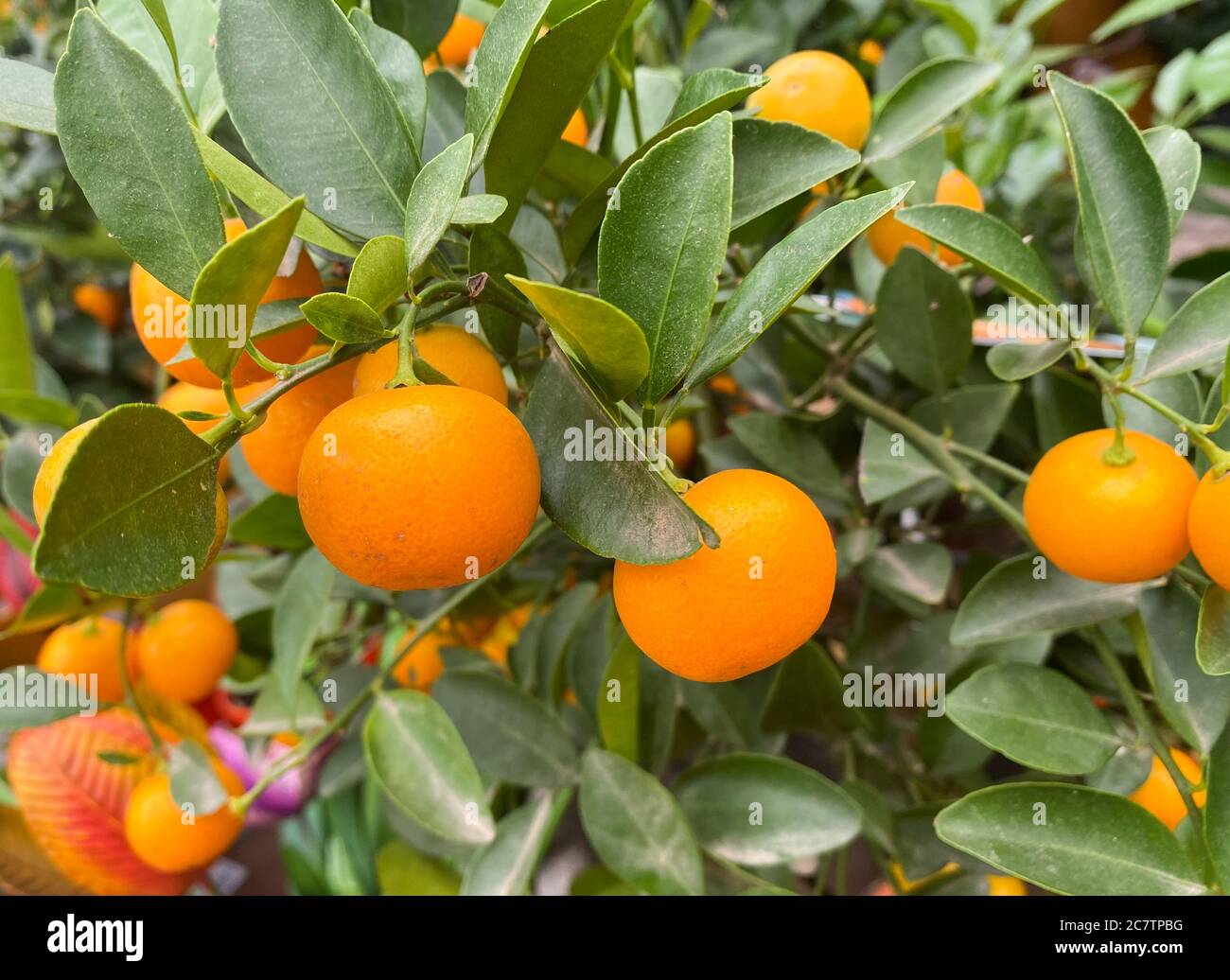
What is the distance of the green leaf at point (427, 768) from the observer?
1.41ft

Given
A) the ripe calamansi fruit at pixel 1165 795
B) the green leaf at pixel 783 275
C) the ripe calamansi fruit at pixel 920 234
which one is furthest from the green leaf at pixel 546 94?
the ripe calamansi fruit at pixel 1165 795

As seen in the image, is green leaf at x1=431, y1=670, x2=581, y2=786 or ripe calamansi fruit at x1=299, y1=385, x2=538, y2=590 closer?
ripe calamansi fruit at x1=299, y1=385, x2=538, y2=590

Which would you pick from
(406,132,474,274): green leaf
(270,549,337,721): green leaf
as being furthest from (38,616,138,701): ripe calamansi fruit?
A: (406,132,474,274): green leaf

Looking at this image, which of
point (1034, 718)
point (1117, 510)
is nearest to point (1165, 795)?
point (1034, 718)

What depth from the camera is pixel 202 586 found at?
102cm

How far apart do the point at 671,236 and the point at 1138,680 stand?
1.51 feet

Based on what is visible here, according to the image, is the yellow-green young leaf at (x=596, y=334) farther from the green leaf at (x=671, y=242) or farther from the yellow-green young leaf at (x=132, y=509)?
the yellow-green young leaf at (x=132, y=509)

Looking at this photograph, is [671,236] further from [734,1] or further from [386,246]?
[734,1]

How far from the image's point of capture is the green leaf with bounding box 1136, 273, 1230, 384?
37 cm

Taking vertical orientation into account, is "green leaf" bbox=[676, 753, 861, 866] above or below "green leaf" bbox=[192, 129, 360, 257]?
below

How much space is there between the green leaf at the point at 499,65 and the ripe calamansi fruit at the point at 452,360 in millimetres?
67

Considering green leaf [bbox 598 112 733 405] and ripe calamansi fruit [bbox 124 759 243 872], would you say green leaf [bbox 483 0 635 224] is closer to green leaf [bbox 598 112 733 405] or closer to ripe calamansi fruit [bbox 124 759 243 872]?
green leaf [bbox 598 112 733 405]

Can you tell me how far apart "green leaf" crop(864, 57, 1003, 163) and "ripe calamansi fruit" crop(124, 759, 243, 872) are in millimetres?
585
